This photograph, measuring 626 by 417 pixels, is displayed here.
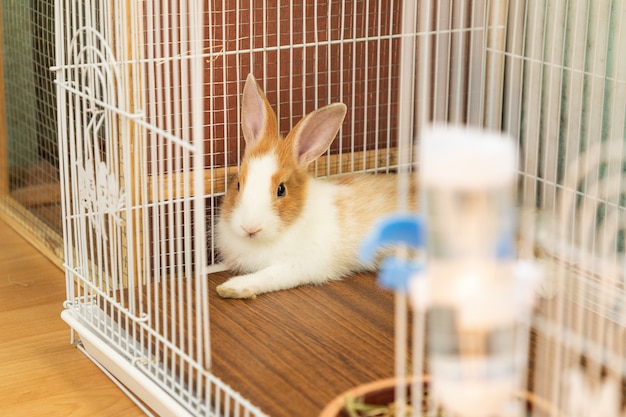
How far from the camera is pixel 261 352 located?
1977 mm

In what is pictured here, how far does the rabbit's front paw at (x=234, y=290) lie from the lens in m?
2.22

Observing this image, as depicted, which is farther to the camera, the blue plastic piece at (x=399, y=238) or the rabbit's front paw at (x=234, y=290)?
the rabbit's front paw at (x=234, y=290)

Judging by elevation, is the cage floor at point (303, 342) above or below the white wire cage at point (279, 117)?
below

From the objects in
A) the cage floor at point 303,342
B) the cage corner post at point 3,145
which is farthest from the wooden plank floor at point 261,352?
the cage corner post at point 3,145

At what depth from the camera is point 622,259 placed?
6.50 feet

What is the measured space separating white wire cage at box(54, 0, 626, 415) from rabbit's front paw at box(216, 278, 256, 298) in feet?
0.21

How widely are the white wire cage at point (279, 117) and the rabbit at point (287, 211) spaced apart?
0.32 ft

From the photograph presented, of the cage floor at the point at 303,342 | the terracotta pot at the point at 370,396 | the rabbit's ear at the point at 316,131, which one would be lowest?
the cage floor at the point at 303,342

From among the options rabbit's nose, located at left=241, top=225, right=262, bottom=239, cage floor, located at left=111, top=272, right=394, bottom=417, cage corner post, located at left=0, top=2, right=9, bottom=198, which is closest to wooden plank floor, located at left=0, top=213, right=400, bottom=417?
cage floor, located at left=111, top=272, right=394, bottom=417

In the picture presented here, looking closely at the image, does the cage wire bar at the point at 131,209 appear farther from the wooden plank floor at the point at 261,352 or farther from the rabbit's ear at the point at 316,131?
the rabbit's ear at the point at 316,131

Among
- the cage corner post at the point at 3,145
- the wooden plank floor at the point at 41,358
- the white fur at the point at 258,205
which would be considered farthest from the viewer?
the cage corner post at the point at 3,145

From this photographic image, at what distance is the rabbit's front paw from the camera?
7.29 ft

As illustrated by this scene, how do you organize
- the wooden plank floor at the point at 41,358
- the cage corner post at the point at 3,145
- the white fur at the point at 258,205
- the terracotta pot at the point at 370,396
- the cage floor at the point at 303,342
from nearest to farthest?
the terracotta pot at the point at 370,396 < the cage floor at the point at 303,342 < the wooden plank floor at the point at 41,358 < the white fur at the point at 258,205 < the cage corner post at the point at 3,145

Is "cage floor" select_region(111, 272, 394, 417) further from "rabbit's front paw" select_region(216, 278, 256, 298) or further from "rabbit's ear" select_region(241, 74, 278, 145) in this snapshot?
"rabbit's ear" select_region(241, 74, 278, 145)
